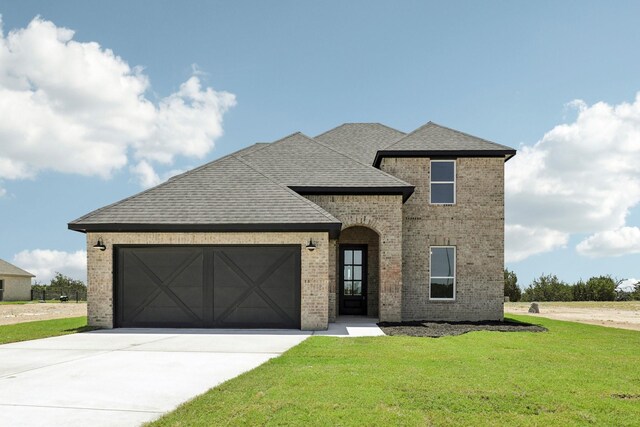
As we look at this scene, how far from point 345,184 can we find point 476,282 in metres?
5.77

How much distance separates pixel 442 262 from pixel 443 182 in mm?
2783

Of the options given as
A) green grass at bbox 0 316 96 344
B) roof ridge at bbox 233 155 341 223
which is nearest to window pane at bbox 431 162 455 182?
roof ridge at bbox 233 155 341 223

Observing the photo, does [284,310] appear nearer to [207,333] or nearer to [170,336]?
[207,333]

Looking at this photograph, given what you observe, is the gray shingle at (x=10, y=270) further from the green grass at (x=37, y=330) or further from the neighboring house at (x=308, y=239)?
the neighboring house at (x=308, y=239)

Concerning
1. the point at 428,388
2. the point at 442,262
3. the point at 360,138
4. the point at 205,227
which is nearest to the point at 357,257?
the point at 442,262

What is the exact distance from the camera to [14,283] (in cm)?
4372

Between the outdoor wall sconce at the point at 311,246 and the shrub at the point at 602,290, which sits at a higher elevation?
the outdoor wall sconce at the point at 311,246

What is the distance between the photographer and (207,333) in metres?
13.4

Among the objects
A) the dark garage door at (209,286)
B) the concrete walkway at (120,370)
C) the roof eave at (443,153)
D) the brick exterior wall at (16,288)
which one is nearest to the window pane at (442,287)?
the roof eave at (443,153)

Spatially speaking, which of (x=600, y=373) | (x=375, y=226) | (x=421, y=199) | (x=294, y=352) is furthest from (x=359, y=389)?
(x=421, y=199)

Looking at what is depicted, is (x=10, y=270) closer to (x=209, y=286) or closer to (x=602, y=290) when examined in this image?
(x=209, y=286)

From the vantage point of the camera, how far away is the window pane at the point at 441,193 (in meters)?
18.0

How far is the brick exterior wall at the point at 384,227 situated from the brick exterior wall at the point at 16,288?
3727 cm

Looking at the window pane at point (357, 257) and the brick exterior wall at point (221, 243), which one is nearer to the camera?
the brick exterior wall at point (221, 243)
